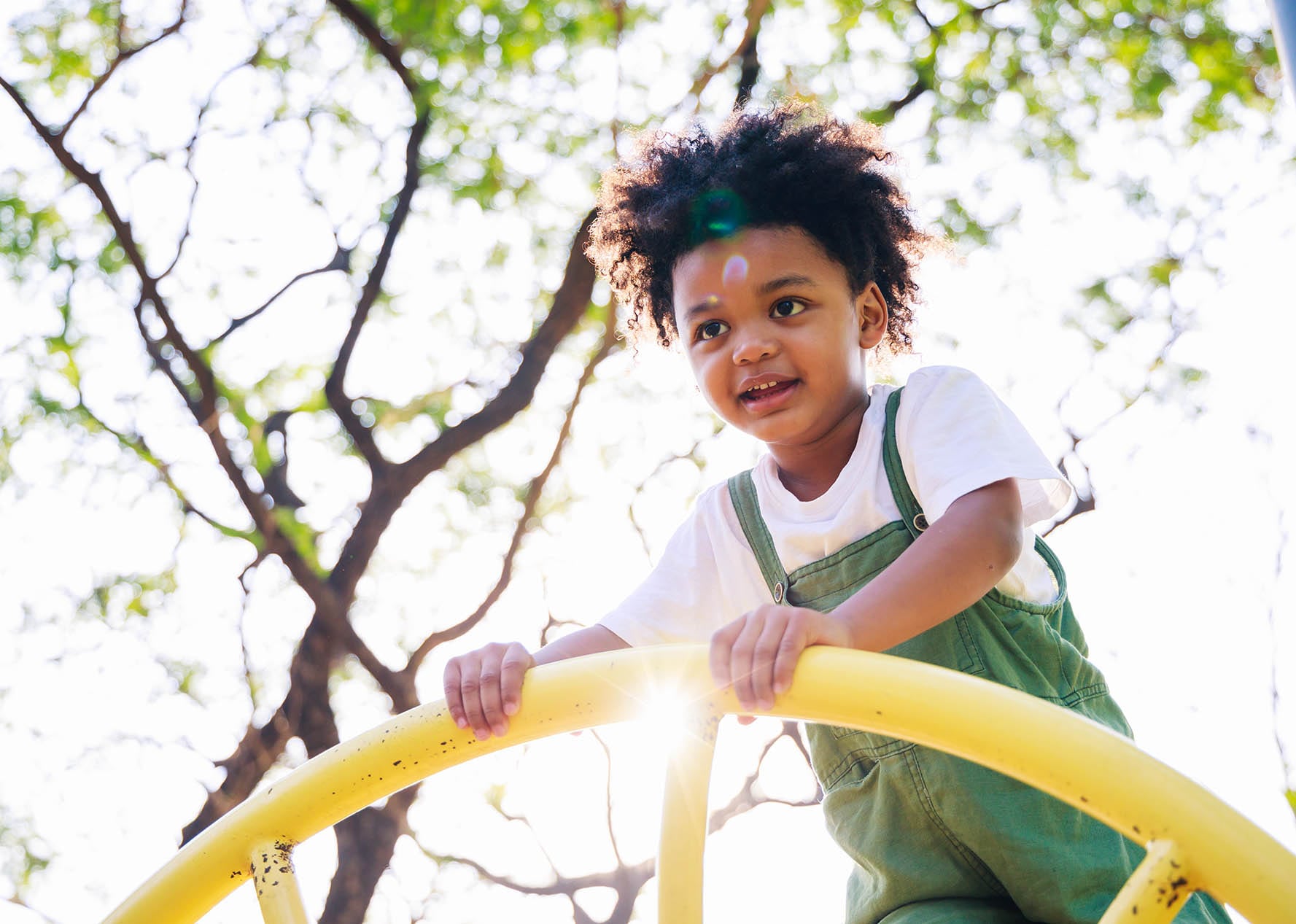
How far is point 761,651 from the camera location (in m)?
0.66

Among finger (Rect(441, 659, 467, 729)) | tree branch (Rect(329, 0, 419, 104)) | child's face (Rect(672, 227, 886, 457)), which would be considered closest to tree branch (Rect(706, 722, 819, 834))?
tree branch (Rect(329, 0, 419, 104))

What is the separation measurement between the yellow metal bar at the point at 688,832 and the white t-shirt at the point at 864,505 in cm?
43

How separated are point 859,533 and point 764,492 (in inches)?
6.2

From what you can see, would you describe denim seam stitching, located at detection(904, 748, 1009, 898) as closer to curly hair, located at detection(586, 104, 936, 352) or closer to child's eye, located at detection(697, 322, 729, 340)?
child's eye, located at detection(697, 322, 729, 340)

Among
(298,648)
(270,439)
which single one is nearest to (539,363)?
(270,439)

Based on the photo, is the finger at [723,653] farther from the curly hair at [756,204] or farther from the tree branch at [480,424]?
the tree branch at [480,424]

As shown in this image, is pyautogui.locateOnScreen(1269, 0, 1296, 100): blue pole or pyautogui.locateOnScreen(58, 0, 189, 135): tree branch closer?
pyautogui.locateOnScreen(1269, 0, 1296, 100): blue pole

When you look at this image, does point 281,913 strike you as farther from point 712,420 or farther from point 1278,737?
point 1278,737

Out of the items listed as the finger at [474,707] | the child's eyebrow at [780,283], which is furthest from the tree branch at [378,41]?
the finger at [474,707]

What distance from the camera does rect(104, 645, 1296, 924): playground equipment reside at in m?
0.48

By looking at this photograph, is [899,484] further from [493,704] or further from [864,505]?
[493,704]

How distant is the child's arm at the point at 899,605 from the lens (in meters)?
0.66

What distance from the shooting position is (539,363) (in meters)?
4.21

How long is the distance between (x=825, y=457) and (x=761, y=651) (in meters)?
0.67
